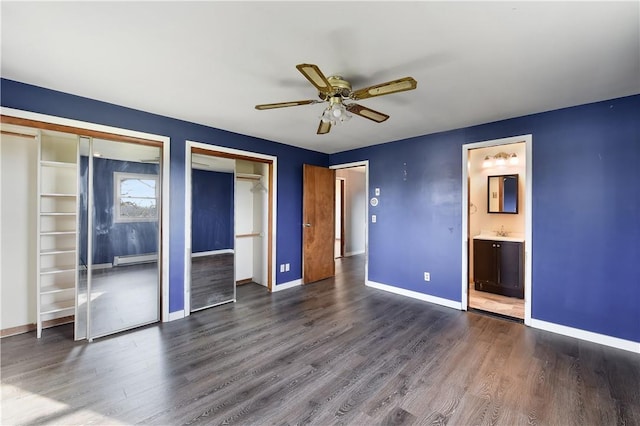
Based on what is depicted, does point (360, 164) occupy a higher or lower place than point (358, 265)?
higher

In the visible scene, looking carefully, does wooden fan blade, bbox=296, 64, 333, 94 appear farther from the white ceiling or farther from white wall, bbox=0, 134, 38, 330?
white wall, bbox=0, 134, 38, 330

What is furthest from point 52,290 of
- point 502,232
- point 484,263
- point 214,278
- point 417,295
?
point 502,232

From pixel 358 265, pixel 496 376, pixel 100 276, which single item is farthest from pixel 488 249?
pixel 100 276

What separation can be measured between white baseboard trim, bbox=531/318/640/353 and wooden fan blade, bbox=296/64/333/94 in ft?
11.2

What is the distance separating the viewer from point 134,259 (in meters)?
3.20

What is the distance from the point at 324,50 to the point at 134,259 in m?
3.07

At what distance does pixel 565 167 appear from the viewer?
9.64 feet

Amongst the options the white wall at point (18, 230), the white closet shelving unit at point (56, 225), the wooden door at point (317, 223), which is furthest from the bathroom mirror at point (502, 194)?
the white wall at point (18, 230)

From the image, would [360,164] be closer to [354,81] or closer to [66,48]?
[354,81]

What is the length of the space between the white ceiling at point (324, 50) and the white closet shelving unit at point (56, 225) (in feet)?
2.43

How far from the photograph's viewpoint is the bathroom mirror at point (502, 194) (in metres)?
4.39

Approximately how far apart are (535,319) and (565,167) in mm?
1732

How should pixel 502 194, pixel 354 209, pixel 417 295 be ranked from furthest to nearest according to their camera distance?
pixel 354 209, pixel 502 194, pixel 417 295

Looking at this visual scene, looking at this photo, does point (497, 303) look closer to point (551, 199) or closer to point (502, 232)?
point (502, 232)
